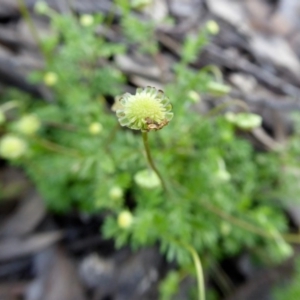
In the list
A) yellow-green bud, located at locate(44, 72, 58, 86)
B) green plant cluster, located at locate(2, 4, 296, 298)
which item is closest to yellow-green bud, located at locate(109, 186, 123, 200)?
green plant cluster, located at locate(2, 4, 296, 298)

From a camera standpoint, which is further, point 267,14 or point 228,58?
point 267,14

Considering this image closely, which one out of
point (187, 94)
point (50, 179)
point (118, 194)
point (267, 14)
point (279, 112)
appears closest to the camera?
point (118, 194)

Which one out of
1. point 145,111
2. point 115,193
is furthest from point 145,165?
point 145,111

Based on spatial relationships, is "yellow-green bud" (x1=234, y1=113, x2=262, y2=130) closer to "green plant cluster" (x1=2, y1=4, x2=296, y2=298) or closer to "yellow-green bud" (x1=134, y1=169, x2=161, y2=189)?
"green plant cluster" (x1=2, y1=4, x2=296, y2=298)

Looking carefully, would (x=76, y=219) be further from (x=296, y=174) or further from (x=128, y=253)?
(x=296, y=174)

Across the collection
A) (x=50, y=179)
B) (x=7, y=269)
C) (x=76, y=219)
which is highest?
(x=50, y=179)

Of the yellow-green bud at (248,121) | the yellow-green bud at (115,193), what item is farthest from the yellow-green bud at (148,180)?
the yellow-green bud at (248,121)

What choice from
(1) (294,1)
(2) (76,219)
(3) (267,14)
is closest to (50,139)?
(2) (76,219)
